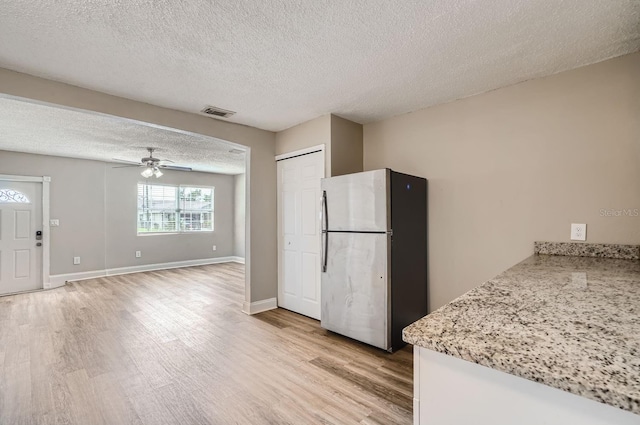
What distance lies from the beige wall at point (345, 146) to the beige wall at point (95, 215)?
208 inches

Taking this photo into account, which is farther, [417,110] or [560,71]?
[417,110]

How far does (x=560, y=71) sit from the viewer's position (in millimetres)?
2400

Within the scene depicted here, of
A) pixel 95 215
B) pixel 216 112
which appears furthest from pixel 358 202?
pixel 95 215

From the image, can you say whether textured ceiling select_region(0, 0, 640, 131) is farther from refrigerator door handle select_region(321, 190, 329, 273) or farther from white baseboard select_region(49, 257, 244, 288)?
white baseboard select_region(49, 257, 244, 288)

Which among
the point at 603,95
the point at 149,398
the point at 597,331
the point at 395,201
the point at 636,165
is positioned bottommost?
Result: the point at 149,398

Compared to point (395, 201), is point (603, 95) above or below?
above

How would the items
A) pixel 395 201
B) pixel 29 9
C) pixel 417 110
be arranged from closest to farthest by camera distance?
pixel 29 9 → pixel 395 201 → pixel 417 110

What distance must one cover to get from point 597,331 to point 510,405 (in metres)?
0.32

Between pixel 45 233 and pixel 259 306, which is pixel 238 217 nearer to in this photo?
pixel 45 233

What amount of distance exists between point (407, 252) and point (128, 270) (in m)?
6.29

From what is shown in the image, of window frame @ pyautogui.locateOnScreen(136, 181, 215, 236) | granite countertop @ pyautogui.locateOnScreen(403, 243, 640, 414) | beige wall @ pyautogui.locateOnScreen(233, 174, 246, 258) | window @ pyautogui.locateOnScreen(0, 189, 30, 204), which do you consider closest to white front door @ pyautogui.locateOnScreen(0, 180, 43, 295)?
window @ pyautogui.locateOnScreen(0, 189, 30, 204)

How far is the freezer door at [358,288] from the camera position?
2.67m

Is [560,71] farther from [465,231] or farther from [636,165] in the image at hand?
[465,231]

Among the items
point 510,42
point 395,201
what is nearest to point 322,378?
point 395,201
